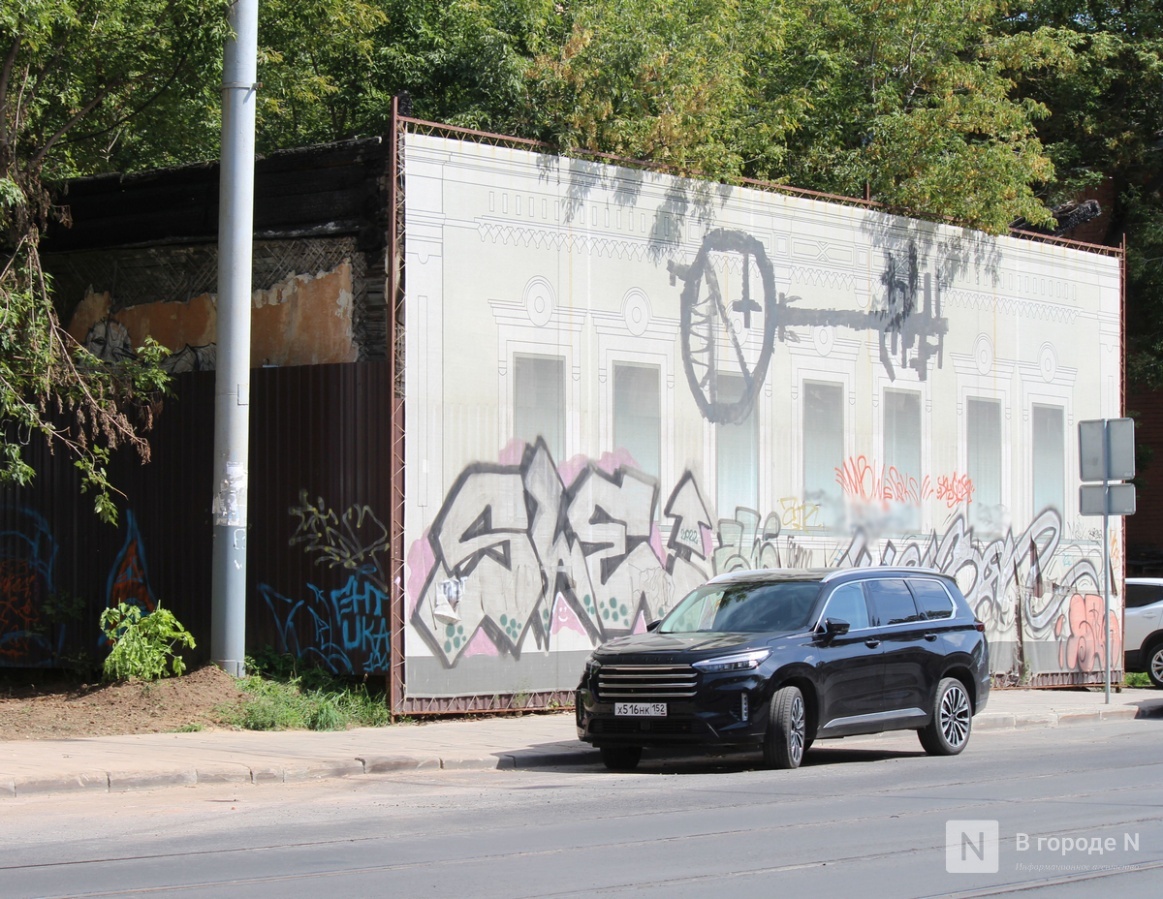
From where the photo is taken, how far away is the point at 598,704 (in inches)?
523

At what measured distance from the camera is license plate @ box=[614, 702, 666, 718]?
42.3 ft

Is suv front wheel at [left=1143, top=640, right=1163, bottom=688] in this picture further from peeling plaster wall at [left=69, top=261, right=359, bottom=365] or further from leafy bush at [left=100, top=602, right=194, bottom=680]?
leafy bush at [left=100, top=602, right=194, bottom=680]

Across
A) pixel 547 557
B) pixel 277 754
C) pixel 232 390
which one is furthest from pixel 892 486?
pixel 277 754

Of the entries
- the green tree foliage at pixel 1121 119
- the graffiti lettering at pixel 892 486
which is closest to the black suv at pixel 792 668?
the graffiti lettering at pixel 892 486

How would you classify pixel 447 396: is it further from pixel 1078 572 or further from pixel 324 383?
pixel 1078 572

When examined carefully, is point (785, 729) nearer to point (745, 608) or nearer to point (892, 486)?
point (745, 608)

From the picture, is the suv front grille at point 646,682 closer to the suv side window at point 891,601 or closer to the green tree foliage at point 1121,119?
the suv side window at point 891,601

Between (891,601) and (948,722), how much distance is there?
4.31 ft

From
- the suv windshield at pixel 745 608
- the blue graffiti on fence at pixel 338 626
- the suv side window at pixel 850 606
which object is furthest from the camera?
the blue graffiti on fence at pixel 338 626

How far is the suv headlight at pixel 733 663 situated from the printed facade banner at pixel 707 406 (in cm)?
444

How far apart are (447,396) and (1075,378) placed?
482 inches

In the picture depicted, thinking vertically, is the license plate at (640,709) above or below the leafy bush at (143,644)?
below

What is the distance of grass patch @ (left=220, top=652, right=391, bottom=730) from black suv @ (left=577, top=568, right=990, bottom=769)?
329 centimetres

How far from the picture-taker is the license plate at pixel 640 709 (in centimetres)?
1290
